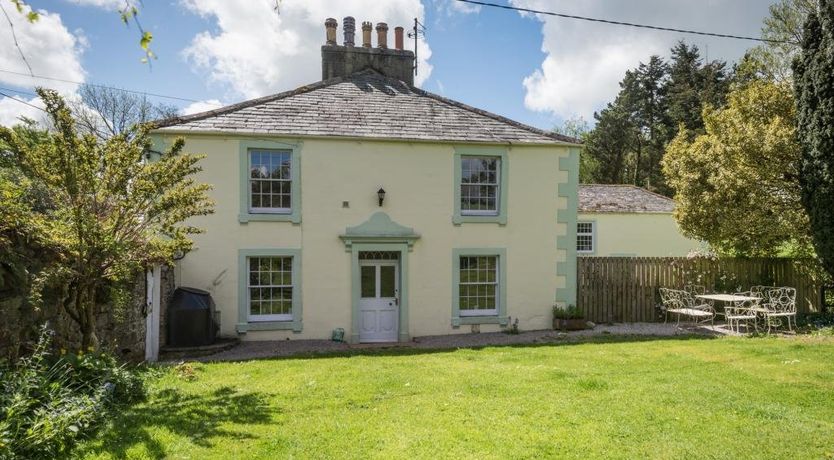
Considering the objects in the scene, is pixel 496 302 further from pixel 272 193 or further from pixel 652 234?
pixel 652 234

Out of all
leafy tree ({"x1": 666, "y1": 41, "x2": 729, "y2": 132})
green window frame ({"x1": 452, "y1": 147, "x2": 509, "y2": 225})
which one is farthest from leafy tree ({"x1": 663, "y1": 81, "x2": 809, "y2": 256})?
leafy tree ({"x1": 666, "y1": 41, "x2": 729, "y2": 132})

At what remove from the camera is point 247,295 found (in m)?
13.0

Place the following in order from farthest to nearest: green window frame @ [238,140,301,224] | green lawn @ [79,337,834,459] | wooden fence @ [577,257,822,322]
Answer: wooden fence @ [577,257,822,322]
green window frame @ [238,140,301,224]
green lawn @ [79,337,834,459]

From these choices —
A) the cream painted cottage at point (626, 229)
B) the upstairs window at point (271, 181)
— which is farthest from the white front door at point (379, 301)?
the cream painted cottage at point (626, 229)

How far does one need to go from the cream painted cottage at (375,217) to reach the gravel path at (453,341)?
458 millimetres

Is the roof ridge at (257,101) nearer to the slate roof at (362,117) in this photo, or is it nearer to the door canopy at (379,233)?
the slate roof at (362,117)

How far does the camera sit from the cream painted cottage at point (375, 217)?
13.0 meters

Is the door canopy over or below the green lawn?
over

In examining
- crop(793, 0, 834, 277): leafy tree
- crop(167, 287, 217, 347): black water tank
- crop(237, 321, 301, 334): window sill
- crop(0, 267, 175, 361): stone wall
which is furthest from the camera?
crop(793, 0, 834, 277): leafy tree

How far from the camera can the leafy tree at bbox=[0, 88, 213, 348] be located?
689 centimetres

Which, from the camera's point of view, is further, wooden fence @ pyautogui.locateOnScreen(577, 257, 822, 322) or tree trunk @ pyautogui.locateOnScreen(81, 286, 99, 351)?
wooden fence @ pyautogui.locateOnScreen(577, 257, 822, 322)

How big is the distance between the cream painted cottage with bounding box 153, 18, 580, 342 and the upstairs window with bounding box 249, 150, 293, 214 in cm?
3

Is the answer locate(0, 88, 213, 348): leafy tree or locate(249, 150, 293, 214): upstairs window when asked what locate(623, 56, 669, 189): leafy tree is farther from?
locate(0, 88, 213, 348): leafy tree

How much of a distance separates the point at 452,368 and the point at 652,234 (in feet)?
64.8
